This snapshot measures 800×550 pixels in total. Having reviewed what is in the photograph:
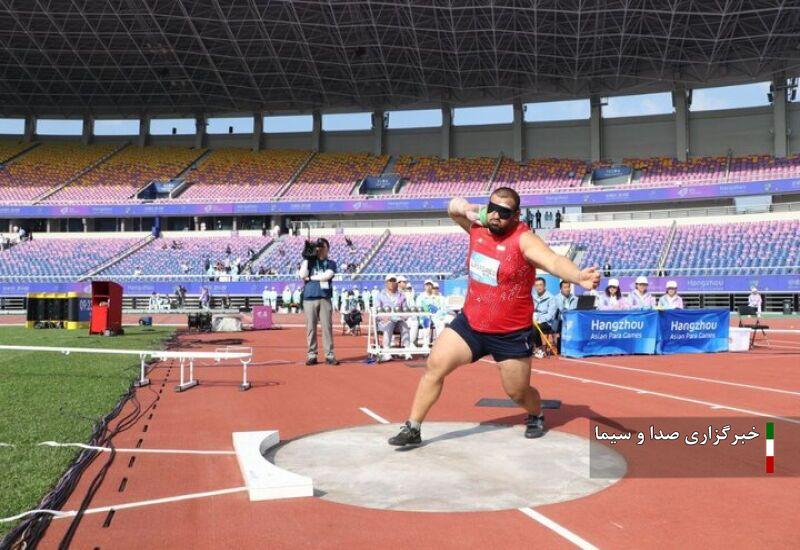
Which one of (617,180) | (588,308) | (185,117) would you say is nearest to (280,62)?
(185,117)

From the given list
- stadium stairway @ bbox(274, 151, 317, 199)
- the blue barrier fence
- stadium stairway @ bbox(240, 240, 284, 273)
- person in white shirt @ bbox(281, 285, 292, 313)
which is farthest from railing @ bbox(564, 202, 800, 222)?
the blue barrier fence

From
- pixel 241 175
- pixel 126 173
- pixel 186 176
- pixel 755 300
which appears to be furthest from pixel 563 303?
pixel 126 173

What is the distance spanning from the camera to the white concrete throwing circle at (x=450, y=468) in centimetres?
430

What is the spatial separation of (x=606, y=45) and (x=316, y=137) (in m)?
24.8

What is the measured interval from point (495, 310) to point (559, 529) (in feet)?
7.04

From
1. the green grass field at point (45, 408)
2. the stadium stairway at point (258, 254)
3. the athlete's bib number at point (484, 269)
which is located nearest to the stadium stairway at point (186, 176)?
the stadium stairway at point (258, 254)

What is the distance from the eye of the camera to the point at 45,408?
728 cm

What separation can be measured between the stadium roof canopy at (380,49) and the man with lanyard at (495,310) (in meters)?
34.5

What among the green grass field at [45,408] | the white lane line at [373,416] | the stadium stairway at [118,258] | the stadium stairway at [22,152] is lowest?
the white lane line at [373,416]

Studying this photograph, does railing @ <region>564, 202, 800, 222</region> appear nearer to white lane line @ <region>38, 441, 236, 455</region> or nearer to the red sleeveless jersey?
the red sleeveless jersey

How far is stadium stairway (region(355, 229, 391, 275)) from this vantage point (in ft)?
139

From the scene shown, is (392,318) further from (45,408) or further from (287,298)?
(287,298)

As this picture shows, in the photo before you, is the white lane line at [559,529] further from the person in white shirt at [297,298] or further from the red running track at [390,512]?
the person in white shirt at [297,298]

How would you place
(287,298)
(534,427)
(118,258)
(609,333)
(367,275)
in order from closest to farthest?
(534,427) → (609,333) → (287,298) → (367,275) → (118,258)
